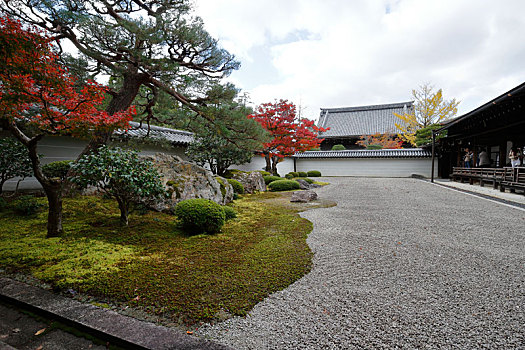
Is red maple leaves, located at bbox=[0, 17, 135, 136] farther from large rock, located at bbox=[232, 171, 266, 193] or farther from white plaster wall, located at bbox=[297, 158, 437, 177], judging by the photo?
white plaster wall, located at bbox=[297, 158, 437, 177]

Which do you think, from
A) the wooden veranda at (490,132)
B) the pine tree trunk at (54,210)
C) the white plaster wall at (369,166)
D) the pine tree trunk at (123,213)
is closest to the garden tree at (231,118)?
the pine tree trunk at (123,213)

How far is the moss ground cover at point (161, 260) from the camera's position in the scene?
2229mm

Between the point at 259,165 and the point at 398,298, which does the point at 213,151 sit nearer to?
the point at 398,298

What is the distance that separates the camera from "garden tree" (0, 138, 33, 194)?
4.95 m

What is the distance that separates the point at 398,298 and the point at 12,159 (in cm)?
683

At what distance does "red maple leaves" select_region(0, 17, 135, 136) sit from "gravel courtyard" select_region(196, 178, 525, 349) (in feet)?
10.5

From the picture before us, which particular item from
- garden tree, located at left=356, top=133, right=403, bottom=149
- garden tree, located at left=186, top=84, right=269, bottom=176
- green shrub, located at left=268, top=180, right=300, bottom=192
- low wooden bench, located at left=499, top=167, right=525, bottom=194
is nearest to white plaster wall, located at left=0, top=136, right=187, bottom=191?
garden tree, located at left=186, top=84, right=269, bottom=176

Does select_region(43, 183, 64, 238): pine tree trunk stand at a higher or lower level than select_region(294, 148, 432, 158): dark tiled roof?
lower

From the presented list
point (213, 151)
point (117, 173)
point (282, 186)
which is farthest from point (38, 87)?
point (282, 186)

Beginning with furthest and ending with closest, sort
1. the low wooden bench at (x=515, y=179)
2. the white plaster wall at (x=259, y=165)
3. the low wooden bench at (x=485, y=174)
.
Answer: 1. the white plaster wall at (x=259, y=165)
2. the low wooden bench at (x=485, y=174)
3. the low wooden bench at (x=515, y=179)

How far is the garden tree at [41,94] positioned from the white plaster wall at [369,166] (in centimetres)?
2028

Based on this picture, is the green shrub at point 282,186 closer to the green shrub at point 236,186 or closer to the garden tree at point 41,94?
the green shrub at point 236,186

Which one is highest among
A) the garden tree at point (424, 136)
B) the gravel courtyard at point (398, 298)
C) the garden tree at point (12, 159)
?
the garden tree at point (424, 136)

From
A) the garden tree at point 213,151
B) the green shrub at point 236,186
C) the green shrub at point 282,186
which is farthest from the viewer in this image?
the green shrub at point 282,186
